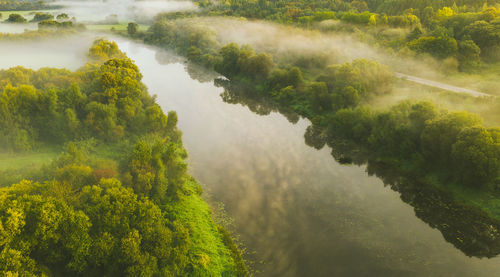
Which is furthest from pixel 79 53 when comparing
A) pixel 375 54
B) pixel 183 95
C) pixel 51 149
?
pixel 375 54

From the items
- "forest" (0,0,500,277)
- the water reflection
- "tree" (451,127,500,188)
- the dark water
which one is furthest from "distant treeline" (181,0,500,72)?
the dark water

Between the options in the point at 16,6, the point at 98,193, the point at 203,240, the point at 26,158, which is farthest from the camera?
the point at 16,6

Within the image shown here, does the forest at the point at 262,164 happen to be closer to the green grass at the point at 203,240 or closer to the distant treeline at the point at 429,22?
the green grass at the point at 203,240

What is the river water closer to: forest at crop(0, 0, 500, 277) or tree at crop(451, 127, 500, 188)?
forest at crop(0, 0, 500, 277)

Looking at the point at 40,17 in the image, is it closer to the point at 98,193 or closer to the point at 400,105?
the point at 98,193

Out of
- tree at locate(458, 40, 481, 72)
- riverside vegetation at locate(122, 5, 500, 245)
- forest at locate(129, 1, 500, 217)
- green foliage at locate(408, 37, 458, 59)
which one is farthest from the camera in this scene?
green foliage at locate(408, 37, 458, 59)

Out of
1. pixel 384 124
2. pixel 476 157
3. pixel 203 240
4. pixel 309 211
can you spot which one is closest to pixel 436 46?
pixel 384 124
